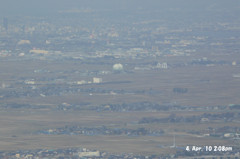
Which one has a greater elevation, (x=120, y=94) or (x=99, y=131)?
(x=120, y=94)

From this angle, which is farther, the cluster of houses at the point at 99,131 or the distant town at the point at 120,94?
the cluster of houses at the point at 99,131

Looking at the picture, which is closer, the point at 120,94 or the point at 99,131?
the point at 99,131

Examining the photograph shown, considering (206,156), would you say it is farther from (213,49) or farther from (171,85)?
(213,49)

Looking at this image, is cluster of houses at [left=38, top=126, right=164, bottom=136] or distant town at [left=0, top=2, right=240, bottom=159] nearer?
distant town at [left=0, top=2, right=240, bottom=159]

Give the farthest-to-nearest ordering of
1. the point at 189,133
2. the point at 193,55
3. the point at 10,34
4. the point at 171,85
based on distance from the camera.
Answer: the point at 10,34 < the point at 193,55 < the point at 171,85 < the point at 189,133

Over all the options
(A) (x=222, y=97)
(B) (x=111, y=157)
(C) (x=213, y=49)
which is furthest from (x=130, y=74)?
(B) (x=111, y=157)

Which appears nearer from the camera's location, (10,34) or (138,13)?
(10,34)

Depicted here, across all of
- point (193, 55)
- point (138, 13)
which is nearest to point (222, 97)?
point (193, 55)

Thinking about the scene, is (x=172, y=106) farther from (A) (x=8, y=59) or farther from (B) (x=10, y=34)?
(B) (x=10, y=34)

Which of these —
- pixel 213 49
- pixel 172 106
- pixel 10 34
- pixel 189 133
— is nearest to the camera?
pixel 189 133
